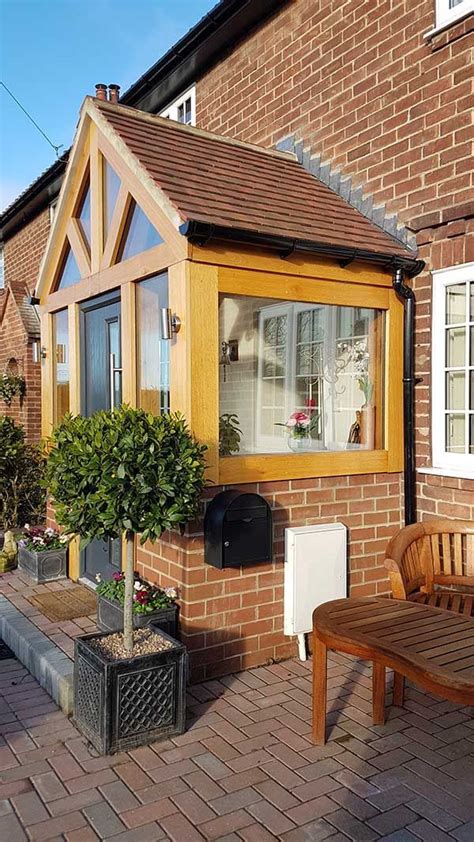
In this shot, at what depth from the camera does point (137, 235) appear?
→ 500cm

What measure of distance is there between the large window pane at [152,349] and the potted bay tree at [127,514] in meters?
1.10

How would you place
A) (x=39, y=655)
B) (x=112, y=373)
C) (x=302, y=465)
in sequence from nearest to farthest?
(x=39, y=655), (x=302, y=465), (x=112, y=373)

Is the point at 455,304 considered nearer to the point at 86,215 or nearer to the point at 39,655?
the point at 86,215

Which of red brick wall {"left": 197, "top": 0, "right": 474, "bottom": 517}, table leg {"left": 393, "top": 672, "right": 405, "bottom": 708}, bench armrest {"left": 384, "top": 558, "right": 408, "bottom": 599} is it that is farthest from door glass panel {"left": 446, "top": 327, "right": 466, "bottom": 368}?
table leg {"left": 393, "top": 672, "right": 405, "bottom": 708}

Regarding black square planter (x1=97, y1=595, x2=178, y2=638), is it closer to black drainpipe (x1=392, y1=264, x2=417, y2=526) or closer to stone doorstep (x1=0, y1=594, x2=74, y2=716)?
stone doorstep (x1=0, y1=594, x2=74, y2=716)

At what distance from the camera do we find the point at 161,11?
10773 mm

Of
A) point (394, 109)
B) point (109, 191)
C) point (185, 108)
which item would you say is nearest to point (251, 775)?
point (109, 191)

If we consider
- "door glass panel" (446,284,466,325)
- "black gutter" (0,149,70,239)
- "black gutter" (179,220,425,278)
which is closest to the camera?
"black gutter" (179,220,425,278)

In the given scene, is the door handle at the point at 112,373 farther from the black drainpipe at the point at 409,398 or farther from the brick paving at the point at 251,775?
the brick paving at the point at 251,775

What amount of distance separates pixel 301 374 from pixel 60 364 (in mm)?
2801

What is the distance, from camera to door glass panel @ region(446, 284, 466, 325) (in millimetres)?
5055

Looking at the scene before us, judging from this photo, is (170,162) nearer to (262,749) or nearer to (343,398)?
(343,398)

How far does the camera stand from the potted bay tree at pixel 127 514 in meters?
3.49

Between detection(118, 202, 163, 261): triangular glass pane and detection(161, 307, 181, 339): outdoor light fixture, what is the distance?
0.58 m
